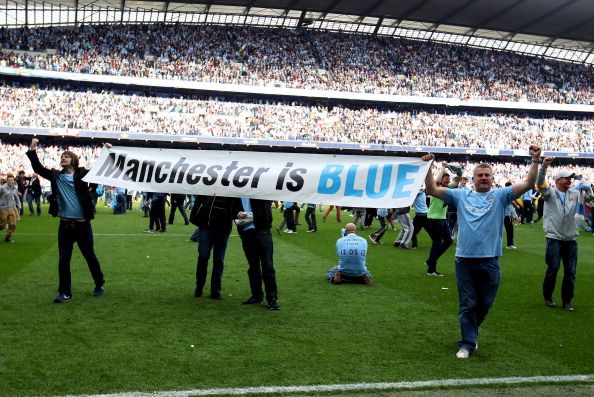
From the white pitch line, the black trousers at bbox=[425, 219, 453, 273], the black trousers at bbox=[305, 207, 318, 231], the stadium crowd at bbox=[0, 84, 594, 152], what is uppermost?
the stadium crowd at bbox=[0, 84, 594, 152]

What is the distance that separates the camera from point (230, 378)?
500cm

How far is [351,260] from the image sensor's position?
977cm

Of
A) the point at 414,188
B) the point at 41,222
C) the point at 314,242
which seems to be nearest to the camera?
the point at 414,188

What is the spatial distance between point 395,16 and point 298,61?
9504mm

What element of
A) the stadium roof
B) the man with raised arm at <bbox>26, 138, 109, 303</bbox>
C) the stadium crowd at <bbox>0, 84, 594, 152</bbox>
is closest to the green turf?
the man with raised arm at <bbox>26, 138, 109, 303</bbox>

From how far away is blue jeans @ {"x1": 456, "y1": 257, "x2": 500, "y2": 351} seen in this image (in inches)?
228

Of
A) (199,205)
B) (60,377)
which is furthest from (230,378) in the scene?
(199,205)

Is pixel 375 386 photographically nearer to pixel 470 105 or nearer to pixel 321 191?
pixel 321 191

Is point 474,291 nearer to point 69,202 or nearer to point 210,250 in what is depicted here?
point 210,250

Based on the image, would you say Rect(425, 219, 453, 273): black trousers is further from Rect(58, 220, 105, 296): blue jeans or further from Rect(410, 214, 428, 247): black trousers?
Rect(58, 220, 105, 296): blue jeans

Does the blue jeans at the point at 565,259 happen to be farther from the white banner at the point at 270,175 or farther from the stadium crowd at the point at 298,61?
the stadium crowd at the point at 298,61

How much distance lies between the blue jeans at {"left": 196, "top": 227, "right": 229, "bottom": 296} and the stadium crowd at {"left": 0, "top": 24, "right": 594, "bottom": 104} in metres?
44.3

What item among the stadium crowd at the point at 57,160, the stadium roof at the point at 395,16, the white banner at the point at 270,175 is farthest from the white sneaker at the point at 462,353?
the stadium roof at the point at 395,16

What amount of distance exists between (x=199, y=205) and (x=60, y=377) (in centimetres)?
350
